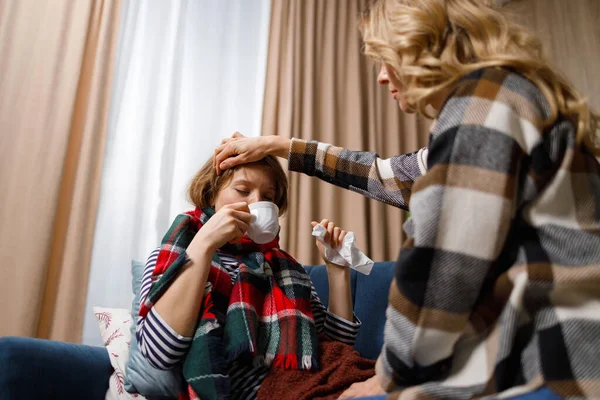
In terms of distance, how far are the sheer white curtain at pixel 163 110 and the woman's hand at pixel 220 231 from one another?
3.51ft

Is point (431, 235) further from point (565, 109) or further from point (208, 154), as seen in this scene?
point (208, 154)

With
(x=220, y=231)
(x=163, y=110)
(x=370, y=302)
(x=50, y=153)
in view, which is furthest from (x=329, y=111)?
(x=220, y=231)

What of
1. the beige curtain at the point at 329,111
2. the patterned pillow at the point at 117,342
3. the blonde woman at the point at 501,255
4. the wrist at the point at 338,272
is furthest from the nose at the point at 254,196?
the beige curtain at the point at 329,111

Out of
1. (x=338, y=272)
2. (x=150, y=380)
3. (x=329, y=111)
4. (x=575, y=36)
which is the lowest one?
(x=150, y=380)

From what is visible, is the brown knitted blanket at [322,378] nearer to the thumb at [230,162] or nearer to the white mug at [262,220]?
the white mug at [262,220]

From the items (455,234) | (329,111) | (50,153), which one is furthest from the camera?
(329,111)

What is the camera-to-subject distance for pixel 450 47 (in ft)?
2.49

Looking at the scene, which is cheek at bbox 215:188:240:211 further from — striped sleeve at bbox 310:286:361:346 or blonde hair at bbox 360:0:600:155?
blonde hair at bbox 360:0:600:155

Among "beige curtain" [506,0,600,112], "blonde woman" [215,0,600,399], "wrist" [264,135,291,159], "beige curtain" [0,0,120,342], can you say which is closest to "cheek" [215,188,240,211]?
"wrist" [264,135,291,159]

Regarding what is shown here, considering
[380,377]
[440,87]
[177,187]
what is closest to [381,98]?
[177,187]

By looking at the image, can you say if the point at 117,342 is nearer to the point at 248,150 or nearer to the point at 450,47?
the point at 248,150

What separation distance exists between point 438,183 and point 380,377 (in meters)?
0.29

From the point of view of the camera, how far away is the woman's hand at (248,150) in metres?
1.30

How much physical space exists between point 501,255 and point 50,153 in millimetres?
1787
